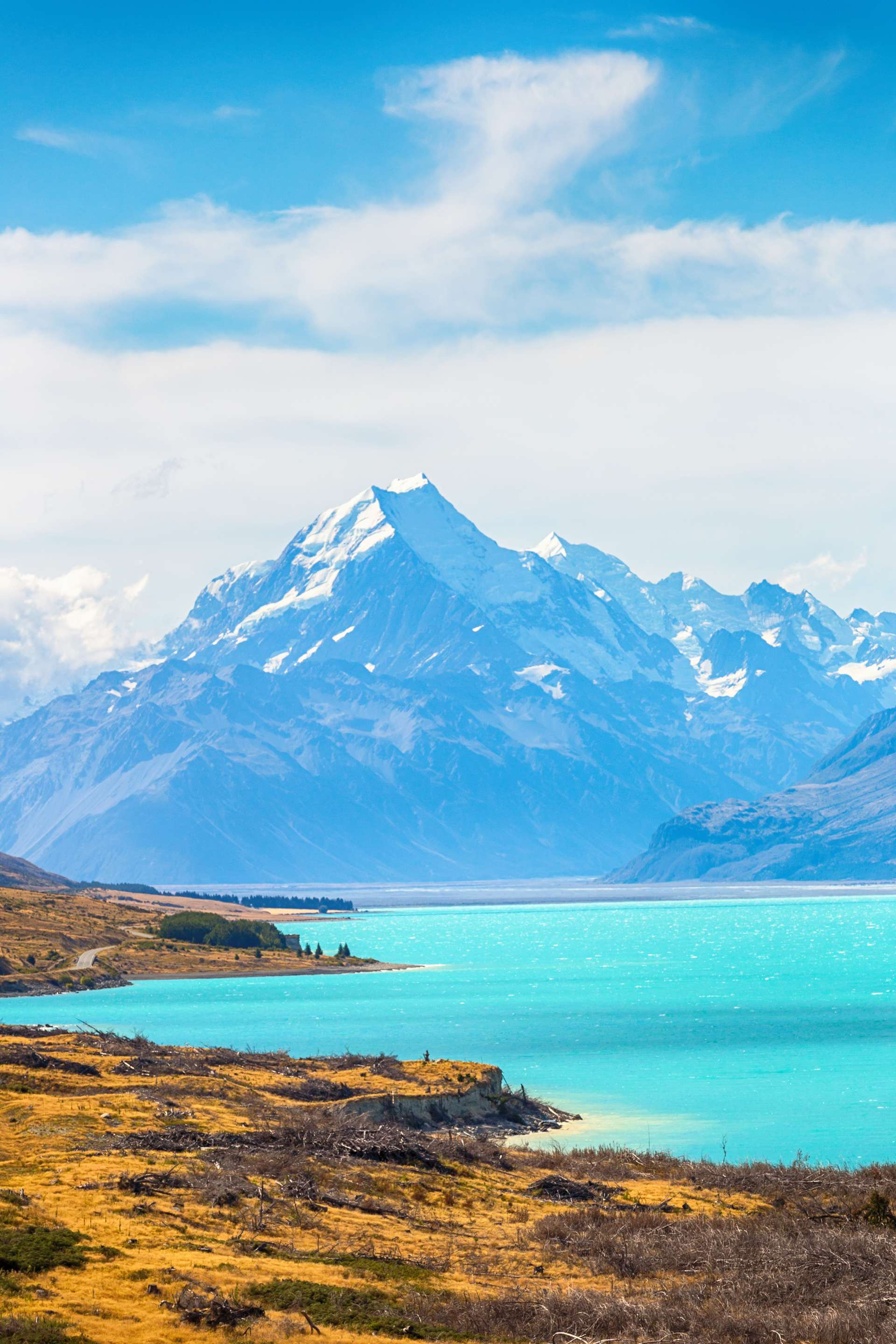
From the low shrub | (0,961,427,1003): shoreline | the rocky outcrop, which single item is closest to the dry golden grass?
the low shrub

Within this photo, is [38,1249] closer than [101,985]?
Yes

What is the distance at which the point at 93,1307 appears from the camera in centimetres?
2902

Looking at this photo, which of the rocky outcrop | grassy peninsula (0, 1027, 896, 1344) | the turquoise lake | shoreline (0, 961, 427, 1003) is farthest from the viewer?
shoreline (0, 961, 427, 1003)

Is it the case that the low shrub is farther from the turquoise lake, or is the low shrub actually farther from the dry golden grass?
the turquoise lake

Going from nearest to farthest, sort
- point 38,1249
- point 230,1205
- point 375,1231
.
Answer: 1. point 38,1249
2. point 375,1231
3. point 230,1205

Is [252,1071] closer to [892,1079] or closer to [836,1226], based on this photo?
[836,1226]

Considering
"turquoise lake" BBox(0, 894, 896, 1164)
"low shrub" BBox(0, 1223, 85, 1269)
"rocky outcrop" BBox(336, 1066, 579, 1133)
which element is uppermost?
"turquoise lake" BBox(0, 894, 896, 1164)

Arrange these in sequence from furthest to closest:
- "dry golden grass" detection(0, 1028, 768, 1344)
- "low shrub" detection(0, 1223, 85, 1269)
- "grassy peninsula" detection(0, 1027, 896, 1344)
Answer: "dry golden grass" detection(0, 1028, 768, 1344)
"low shrub" detection(0, 1223, 85, 1269)
"grassy peninsula" detection(0, 1027, 896, 1344)

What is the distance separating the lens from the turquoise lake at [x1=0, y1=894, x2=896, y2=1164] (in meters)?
74.2

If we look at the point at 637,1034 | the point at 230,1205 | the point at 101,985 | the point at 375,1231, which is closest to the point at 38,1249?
the point at 230,1205

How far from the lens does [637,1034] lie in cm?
12125

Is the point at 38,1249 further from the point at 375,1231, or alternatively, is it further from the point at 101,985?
the point at 101,985

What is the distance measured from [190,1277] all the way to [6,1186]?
9.15 m

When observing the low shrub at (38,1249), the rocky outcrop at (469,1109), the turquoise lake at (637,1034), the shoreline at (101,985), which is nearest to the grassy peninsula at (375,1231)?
the low shrub at (38,1249)
